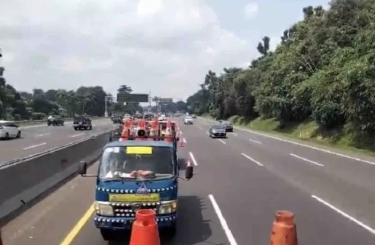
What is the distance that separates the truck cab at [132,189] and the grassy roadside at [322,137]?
22323 millimetres

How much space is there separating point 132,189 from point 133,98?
106 m

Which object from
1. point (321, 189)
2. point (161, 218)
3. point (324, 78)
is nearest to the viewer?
point (161, 218)

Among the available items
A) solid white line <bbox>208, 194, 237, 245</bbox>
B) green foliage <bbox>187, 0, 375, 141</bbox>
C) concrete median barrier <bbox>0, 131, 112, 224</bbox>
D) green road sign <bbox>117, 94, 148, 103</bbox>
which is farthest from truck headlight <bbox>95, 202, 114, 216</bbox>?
green road sign <bbox>117, 94, 148, 103</bbox>

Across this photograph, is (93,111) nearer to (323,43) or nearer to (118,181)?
(323,43)

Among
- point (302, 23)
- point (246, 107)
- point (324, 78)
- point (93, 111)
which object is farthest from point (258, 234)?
point (93, 111)

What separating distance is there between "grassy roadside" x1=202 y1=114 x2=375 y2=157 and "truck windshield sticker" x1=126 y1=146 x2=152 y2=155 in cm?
2215

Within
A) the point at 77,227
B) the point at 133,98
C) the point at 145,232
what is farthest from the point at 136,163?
the point at 133,98

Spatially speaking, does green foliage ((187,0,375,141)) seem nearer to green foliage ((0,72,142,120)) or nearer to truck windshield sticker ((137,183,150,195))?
truck windshield sticker ((137,183,150,195))

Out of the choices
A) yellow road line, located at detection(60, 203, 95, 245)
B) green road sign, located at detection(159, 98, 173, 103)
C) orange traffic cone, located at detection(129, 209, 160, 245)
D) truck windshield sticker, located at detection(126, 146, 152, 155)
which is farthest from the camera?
green road sign, located at detection(159, 98, 173, 103)

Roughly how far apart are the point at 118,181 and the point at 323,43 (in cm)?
4660

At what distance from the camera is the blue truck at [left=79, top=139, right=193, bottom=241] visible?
8.30 metres

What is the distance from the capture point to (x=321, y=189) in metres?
15.2

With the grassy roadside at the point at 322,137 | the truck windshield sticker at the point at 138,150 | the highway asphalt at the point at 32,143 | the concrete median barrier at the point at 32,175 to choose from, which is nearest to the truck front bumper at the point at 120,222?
the truck windshield sticker at the point at 138,150

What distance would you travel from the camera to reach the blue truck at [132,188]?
830cm
